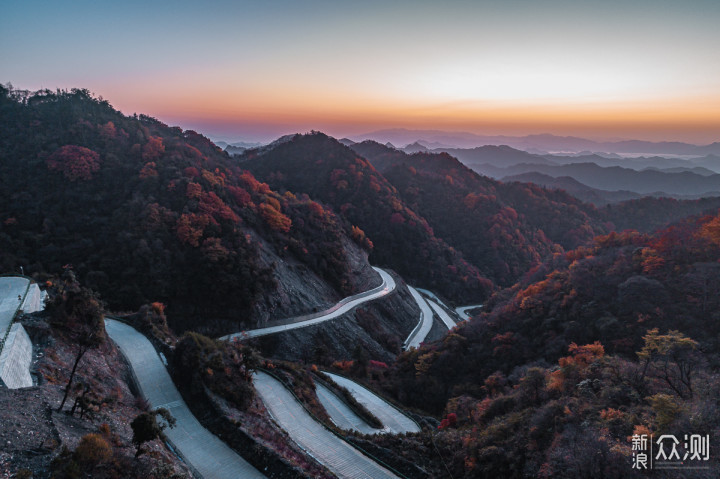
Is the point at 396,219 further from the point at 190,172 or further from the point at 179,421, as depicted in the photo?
Answer: the point at 179,421

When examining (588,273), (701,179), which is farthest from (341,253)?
(701,179)

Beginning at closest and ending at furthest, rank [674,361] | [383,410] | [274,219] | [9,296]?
[674,361]
[9,296]
[383,410]
[274,219]

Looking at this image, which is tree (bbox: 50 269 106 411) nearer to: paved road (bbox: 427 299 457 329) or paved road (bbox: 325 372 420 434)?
paved road (bbox: 325 372 420 434)

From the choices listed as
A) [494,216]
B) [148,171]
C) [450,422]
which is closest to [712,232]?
[450,422]

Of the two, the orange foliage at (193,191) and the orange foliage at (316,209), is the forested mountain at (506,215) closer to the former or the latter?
the orange foliage at (316,209)

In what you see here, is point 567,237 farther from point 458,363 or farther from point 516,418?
point 516,418

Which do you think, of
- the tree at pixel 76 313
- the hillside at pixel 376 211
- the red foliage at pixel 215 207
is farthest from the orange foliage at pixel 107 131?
the tree at pixel 76 313
